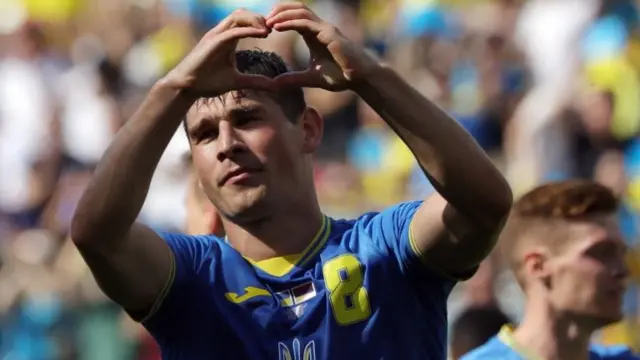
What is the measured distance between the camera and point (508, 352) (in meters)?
5.52

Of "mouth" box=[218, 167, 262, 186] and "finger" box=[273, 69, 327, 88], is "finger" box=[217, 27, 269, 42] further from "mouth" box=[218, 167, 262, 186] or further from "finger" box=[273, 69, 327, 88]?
"mouth" box=[218, 167, 262, 186]

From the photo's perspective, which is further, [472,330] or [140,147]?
[472,330]

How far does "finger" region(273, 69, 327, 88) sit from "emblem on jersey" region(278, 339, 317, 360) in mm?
715

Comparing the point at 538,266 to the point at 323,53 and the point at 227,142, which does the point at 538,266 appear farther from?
the point at 323,53

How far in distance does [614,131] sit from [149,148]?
670cm

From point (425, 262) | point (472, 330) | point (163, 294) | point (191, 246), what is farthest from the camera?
point (472, 330)

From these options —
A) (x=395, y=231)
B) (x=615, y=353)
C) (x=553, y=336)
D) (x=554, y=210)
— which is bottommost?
(x=615, y=353)

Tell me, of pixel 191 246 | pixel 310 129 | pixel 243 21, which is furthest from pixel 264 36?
pixel 191 246

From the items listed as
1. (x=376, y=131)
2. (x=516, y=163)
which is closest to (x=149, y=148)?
(x=516, y=163)

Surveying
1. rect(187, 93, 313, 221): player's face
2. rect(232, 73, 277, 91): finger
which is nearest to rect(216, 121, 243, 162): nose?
rect(187, 93, 313, 221): player's face

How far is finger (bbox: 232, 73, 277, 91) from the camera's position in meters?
3.75

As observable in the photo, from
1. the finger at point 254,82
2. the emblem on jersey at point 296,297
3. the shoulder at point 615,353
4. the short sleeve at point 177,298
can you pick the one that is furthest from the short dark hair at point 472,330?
the finger at point 254,82

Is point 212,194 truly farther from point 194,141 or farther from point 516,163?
point 516,163

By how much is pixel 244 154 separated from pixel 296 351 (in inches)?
22.1
